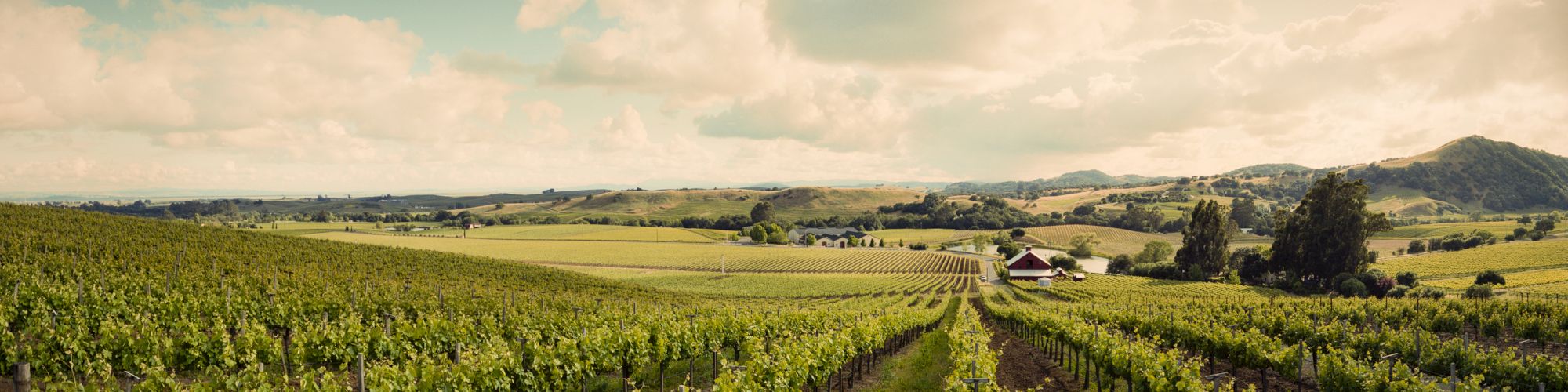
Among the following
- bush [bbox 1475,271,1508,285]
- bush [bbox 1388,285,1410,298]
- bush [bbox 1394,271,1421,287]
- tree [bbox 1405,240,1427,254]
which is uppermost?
bush [bbox 1475,271,1508,285]

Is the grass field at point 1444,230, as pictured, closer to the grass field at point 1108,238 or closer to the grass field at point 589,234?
the grass field at point 1108,238

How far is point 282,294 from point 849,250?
106471 millimetres

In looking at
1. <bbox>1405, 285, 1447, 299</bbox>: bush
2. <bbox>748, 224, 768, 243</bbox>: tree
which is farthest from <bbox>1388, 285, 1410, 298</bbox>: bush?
<bbox>748, 224, 768, 243</bbox>: tree

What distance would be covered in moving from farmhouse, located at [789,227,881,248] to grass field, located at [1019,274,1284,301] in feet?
226

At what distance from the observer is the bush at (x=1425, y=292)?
52.8 metres

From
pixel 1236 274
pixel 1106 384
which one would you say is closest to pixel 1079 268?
pixel 1236 274

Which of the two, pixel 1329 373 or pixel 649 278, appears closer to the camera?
pixel 1329 373

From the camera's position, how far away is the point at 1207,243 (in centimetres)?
8012

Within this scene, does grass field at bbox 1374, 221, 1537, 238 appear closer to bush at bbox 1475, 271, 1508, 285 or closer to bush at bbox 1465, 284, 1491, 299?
bush at bbox 1475, 271, 1508, 285

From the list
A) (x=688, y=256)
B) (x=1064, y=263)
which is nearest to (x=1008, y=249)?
(x=1064, y=263)

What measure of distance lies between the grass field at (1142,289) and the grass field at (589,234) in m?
76.5

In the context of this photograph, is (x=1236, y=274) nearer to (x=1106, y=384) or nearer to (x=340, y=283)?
(x=1106, y=384)

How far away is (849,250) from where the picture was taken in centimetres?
12725

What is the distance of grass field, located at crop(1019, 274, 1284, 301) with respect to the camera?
188ft
